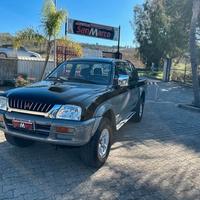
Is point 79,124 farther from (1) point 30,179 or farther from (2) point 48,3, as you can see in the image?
(2) point 48,3

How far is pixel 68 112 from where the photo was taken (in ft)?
13.9

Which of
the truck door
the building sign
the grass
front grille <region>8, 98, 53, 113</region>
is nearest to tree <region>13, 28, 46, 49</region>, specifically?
the building sign

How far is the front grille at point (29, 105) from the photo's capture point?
14.0ft

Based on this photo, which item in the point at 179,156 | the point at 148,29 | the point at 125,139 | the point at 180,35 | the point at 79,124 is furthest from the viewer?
the point at 148,29

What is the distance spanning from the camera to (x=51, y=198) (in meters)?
3.76

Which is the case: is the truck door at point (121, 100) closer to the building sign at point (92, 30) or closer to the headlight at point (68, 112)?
the headlight at point (68, 112)

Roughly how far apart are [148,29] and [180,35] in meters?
8.31

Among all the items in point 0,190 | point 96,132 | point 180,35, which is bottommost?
point 0,190

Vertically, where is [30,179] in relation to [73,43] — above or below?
below

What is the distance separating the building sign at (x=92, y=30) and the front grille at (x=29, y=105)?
13.4 metres

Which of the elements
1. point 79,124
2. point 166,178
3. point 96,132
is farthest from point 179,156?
point 79,124

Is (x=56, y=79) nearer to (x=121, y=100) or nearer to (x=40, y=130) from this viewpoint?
(x=121, y=100)

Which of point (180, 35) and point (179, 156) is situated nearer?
point (179, 156)

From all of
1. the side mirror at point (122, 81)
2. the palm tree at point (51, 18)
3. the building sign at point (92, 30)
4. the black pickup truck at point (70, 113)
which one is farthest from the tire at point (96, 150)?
the building sign at point (92, 30)
